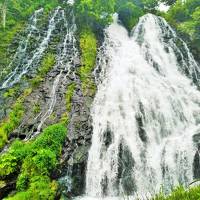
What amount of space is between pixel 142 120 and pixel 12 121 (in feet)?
17.5

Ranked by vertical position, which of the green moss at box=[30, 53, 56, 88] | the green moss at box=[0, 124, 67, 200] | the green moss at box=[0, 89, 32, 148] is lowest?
the green moss at box=[0, 124, 67, 200]

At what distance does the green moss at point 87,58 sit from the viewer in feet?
55.5

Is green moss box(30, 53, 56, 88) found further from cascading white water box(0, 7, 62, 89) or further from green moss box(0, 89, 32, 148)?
green moss box(0, 89, 32, 148)

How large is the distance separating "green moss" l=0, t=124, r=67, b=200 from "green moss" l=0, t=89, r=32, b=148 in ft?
3.55

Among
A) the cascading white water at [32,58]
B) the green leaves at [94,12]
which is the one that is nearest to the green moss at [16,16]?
the cascading white water at [32,58]

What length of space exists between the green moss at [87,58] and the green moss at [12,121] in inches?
122

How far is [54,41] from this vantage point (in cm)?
2092

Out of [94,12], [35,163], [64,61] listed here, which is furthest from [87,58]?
[35,163]

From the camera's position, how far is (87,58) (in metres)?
19.6

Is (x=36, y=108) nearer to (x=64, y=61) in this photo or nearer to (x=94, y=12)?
(x=64, y=61)

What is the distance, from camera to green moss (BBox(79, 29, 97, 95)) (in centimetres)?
1691

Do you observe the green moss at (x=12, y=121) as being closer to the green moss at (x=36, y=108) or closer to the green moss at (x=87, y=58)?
the green moss at (x=36, y=108)

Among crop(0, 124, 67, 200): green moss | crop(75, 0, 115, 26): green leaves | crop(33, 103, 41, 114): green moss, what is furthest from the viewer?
crop(75, 0, 115, 26): green leaves

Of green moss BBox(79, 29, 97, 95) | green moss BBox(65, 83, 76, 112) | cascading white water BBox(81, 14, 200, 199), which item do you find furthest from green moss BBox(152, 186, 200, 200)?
green moss BBox(79, 29, 97, 95)
